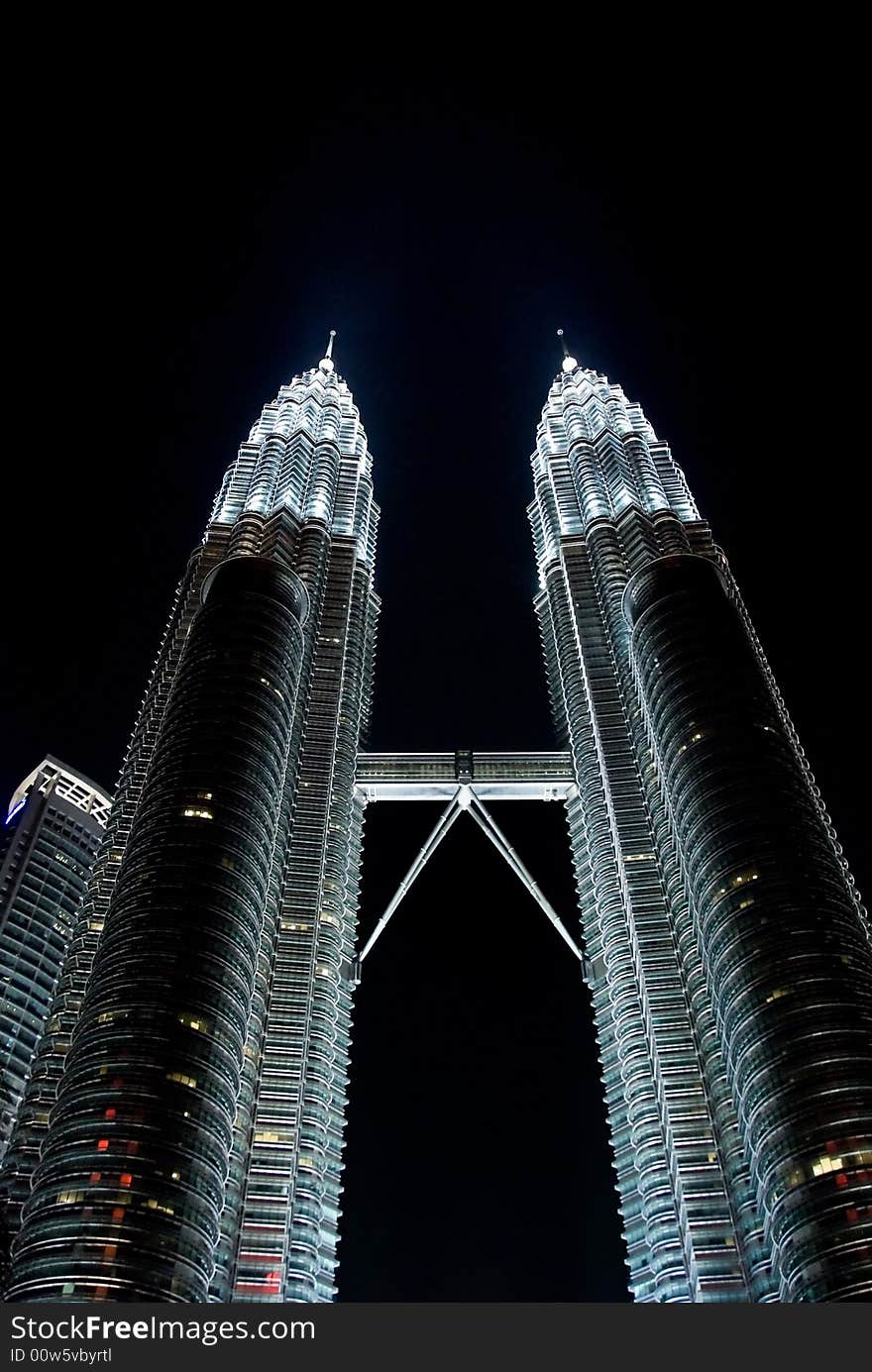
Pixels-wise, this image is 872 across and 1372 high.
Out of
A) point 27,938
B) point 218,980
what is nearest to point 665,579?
point 218,980

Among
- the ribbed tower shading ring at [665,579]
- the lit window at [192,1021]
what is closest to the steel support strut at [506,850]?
the ribbed tower shading ring at [665,579]

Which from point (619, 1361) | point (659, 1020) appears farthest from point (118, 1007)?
point (619, 1361)

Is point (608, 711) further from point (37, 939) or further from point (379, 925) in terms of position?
point (37, 939)

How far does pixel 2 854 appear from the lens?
197m

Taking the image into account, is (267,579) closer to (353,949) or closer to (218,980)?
(353,949)

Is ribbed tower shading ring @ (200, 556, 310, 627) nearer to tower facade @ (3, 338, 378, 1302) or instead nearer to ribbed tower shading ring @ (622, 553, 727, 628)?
tower facade @ (3, 338, 378, 1302)

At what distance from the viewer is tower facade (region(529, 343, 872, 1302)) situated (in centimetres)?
9012

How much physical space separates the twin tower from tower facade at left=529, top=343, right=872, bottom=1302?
28 cm

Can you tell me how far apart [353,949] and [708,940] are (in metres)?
38.8

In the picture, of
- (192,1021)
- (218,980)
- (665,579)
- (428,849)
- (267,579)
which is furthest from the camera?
(428,849)

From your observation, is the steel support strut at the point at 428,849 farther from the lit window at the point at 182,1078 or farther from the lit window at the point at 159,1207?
the lit window at the point at 159,1207

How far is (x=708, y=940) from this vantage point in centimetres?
10719

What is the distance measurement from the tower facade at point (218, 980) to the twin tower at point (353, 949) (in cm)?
27

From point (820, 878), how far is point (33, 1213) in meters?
65.3
